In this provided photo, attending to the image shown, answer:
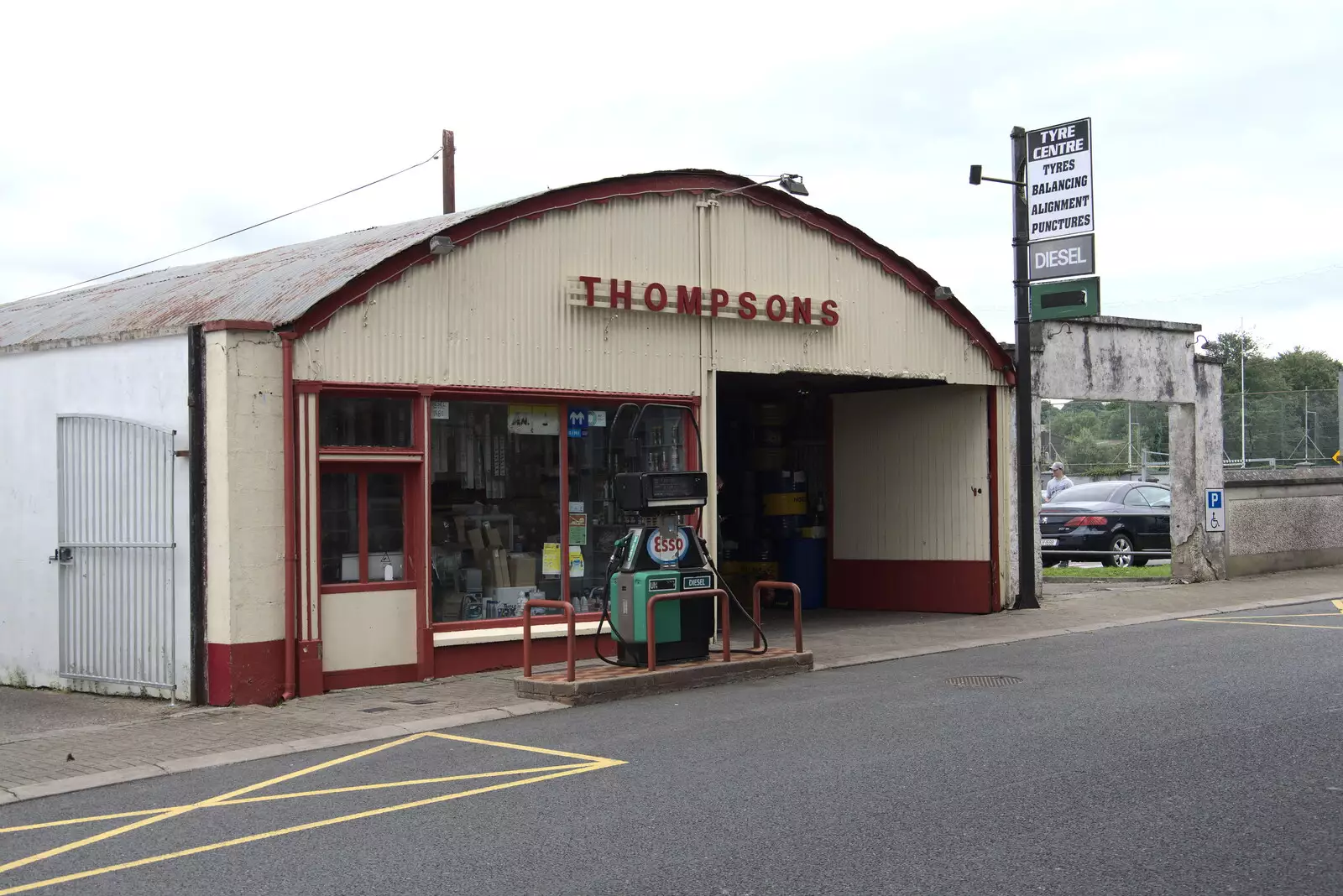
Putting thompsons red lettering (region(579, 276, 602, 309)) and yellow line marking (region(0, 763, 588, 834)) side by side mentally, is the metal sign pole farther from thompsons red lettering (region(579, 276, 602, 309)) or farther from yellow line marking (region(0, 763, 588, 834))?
yellow line marking (region(0, 763, 588, 834))

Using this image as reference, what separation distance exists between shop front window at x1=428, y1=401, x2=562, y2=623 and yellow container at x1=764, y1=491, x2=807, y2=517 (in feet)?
19.7

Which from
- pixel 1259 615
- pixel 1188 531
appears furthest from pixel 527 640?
pixel 1188 531

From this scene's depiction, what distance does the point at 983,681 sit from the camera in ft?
37.9

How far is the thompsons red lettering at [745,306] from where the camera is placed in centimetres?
1498

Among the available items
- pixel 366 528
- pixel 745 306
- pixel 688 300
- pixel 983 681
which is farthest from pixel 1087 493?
pixel 366 528

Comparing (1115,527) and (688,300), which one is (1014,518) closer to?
(688,300)

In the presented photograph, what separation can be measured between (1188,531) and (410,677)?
505 inches

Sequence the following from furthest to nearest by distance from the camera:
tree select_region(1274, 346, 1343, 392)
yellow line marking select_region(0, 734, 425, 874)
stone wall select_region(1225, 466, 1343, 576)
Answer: tree select_region(1274, 346, 1343, 392), stone wall select_region(1225, 466, 1343, 576), yellow line marking select_region(0, 734, 425, 874)

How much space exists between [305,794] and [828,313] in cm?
930

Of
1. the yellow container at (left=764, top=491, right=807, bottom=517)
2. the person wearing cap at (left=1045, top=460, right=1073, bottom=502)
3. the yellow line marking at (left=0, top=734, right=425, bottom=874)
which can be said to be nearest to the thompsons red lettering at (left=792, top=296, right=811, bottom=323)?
the yellow container at (left=764, top=491, right=807, bottom=517)

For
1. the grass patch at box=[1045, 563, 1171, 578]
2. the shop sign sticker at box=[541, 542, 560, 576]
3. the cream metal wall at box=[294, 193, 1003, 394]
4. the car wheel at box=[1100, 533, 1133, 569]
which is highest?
the cream metal wall at box=[294, 193, 1003, 394]

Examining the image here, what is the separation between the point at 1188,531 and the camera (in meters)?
20.6

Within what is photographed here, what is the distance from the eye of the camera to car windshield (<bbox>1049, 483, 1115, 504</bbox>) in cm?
2402

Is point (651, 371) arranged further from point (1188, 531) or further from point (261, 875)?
point (1188, 531)
